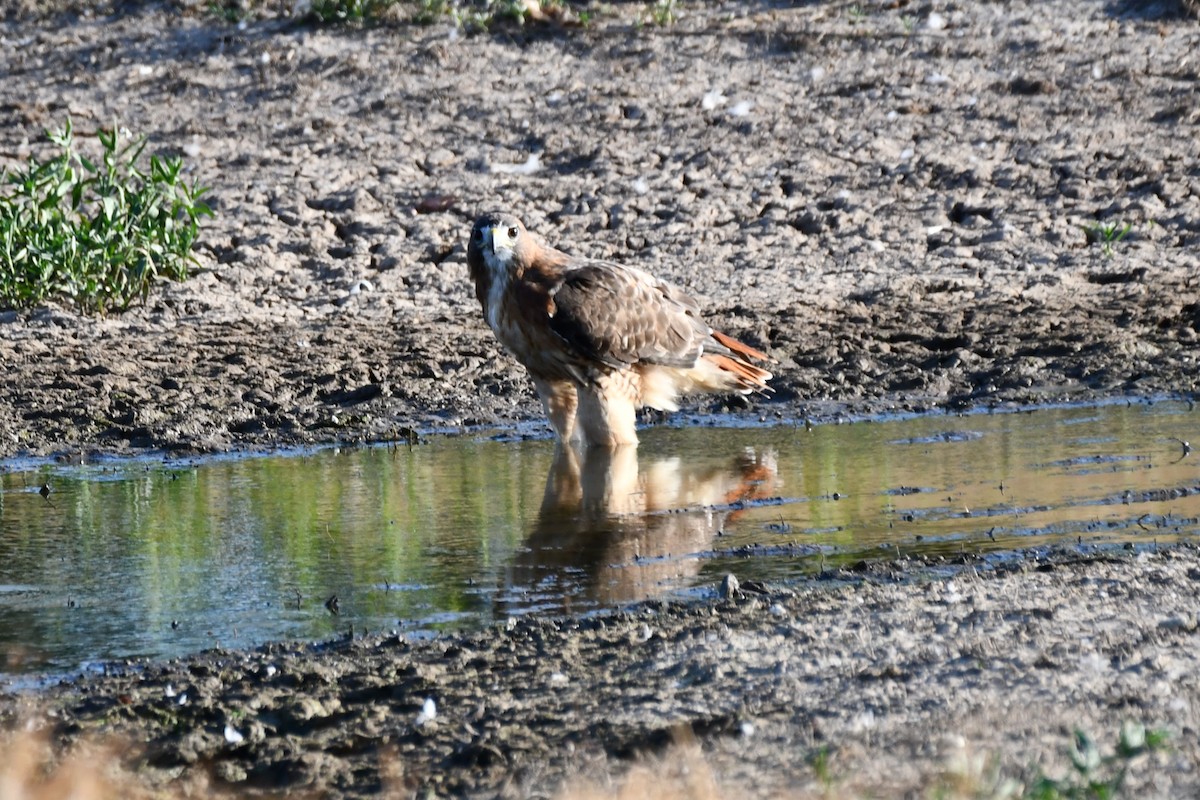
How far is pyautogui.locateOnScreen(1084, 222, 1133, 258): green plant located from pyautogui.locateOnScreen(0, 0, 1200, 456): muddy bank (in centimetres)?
3

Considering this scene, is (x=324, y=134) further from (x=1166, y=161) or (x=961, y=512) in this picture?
(x=961, y=512)

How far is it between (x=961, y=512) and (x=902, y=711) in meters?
2.47

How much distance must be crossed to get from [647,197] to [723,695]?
7431 mm

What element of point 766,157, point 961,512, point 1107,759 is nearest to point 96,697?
point 1107,759

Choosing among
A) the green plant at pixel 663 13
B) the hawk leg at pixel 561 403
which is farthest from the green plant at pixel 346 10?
the hawk leg at pixel 561 403

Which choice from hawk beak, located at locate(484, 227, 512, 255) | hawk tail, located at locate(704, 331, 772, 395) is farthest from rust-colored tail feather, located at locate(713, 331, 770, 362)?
hawk beak, located at locate(484, 227, 512, 255)

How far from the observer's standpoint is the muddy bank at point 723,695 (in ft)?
12.3

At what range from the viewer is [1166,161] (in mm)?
11492

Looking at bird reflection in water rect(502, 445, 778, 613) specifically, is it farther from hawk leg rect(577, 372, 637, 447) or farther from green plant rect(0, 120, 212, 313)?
green plant rect(0, 120, 212, 313)

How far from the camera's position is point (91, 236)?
9.87 metres

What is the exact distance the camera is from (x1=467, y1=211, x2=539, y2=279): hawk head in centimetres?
762

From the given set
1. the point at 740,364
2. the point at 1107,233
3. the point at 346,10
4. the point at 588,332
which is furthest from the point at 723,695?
the point at 346,10

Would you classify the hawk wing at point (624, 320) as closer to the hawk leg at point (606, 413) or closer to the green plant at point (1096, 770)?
the hawk leg at point (606, 413)

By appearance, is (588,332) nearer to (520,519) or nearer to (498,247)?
(498,247)
